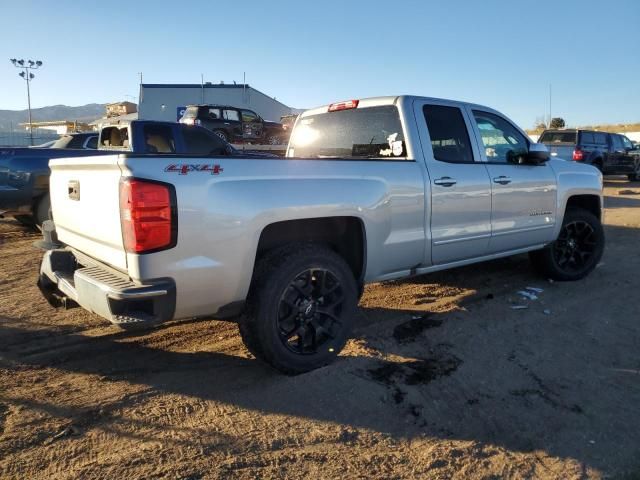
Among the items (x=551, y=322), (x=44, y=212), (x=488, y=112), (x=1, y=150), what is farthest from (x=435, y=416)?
(x=1, y=150)

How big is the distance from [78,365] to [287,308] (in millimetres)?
1646

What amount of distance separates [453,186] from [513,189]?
3.32ft

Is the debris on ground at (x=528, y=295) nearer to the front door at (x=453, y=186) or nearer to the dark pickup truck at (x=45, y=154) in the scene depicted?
the front door at (x=453, y=186)

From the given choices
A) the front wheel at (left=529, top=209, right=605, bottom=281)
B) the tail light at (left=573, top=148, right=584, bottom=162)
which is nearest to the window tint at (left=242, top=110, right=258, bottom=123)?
the tail light at (left=573, top=148, right=584, bottom=162)

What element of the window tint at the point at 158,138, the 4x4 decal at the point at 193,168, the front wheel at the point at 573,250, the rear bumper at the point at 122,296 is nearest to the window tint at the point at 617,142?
the front wheel at the point at 573,250

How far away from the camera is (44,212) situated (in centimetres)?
720

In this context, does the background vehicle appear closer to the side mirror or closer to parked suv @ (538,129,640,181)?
the side mirror

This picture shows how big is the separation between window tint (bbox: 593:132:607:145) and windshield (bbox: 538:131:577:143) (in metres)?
1.68

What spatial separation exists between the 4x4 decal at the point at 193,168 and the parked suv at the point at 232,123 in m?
18.9

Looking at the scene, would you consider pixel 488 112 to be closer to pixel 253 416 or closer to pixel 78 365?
pixel 253 416

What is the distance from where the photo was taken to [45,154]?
295 inches

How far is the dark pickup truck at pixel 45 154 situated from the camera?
7035mm

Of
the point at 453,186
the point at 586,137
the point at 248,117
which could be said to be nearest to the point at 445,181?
the point at 453,186

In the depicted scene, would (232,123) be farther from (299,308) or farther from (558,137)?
(299,308)
